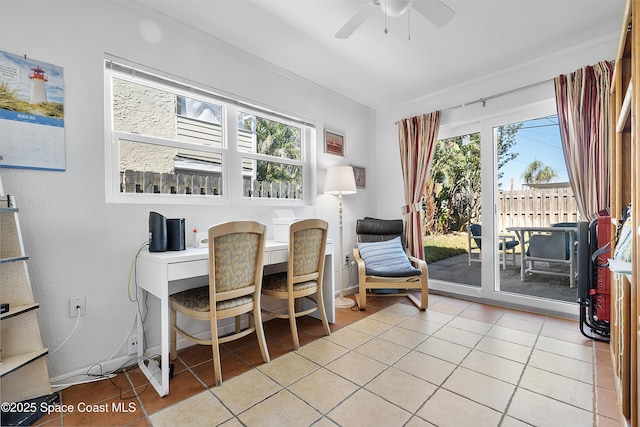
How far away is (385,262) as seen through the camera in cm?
327

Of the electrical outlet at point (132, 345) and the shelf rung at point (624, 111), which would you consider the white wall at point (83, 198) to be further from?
the shelf rung at point (624, 111)

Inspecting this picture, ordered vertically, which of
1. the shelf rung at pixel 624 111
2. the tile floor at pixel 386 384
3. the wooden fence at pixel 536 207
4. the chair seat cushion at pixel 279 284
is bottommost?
the tile floor at pixel 386 384

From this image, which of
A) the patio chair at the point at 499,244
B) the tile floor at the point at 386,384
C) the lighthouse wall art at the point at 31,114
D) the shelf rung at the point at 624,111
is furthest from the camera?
the patio chair at the point at 499,244

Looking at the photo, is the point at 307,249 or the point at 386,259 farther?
the point at 386,259

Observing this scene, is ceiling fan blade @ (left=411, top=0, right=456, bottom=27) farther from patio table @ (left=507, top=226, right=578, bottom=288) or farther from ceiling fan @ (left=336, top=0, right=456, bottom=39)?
patio table @ (left=507, top=226, right=578, bottom=288)

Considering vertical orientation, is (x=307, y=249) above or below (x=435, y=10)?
below

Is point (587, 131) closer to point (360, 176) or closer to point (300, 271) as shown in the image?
point (360, 176)

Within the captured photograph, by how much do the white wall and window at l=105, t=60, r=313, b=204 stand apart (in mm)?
119

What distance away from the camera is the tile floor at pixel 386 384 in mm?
1482

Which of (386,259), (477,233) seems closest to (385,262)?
(386,259)

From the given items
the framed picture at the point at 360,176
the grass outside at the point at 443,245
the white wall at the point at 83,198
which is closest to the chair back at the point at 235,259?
the white wall at the point at 83,198

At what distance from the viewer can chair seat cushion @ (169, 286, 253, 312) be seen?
1.88 metres

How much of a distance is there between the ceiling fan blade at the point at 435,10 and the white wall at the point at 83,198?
1.77 meters

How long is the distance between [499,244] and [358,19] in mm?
2752
